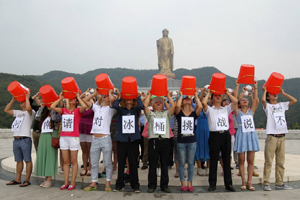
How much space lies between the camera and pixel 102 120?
466 centimetres

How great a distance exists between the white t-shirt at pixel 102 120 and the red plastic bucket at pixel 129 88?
1.69 feet

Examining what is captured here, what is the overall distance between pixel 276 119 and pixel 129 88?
299 centimetres

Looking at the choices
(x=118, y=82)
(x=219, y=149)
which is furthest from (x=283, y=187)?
(x=118, y=82)

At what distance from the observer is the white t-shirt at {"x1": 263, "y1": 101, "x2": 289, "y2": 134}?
4.72m

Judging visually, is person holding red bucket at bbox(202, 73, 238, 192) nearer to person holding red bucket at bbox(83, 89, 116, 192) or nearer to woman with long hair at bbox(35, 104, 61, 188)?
person holding red bucket at bbox(83, 89, 116, 192)

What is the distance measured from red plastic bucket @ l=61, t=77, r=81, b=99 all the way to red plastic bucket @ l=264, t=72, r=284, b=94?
13.0 ft

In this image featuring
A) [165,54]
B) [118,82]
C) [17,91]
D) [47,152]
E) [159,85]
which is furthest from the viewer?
[118,82]

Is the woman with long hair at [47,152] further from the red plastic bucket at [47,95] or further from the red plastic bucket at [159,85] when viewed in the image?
the red plastic bucket at [159,85]

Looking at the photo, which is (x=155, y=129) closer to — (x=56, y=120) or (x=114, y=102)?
(x=114, y=102)

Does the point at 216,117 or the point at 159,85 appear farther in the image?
the point at 216,117

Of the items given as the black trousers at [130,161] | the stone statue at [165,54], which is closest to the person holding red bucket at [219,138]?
the black trousers at [130,161]

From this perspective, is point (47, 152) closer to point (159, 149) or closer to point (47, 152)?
point (47, 152)

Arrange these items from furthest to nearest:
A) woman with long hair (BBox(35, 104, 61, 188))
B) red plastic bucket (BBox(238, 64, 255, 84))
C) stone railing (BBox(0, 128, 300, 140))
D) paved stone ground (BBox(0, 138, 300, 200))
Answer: stone railing (BBox(0, 128, 300, 140)), woman with long hair (BBox(35, 104, 61, 188)), red plastic bucket (BBox(238, 64, 255, 84)), paved stone ground (BBox(0, 138, 300, 200))

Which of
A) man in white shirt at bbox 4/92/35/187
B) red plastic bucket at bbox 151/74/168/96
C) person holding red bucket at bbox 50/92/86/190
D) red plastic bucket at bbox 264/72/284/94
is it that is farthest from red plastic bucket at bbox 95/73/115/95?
red plastic bucket at bbox 264/72/284/94
